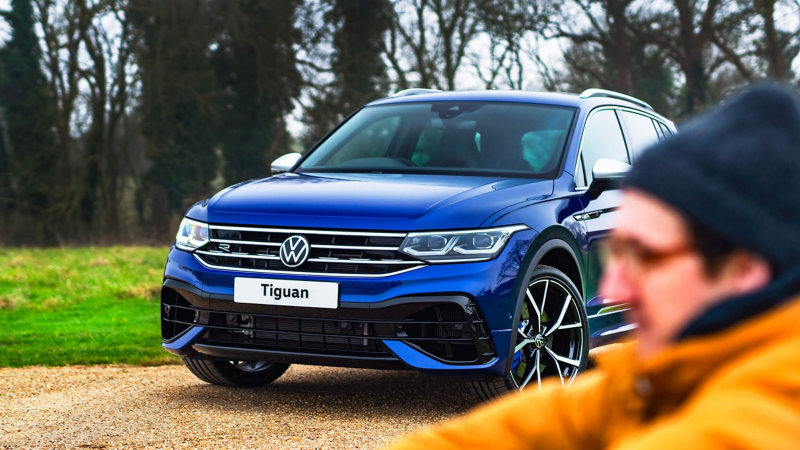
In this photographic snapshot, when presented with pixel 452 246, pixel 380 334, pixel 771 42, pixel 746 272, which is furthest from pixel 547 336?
pixel 771 42

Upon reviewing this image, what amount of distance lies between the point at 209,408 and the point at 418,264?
1.55 m

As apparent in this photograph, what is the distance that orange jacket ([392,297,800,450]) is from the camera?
2.74ft

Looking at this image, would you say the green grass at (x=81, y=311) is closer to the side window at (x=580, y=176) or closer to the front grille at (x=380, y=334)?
the front grille at (x=380, y=334)

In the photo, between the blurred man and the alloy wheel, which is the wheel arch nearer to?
the alloy wheel

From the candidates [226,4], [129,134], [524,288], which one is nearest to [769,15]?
[226,4]

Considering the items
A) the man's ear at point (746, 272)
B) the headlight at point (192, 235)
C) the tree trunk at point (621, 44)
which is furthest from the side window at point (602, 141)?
the tree trunk at point (621, 44)

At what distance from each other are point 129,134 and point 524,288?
2026cm

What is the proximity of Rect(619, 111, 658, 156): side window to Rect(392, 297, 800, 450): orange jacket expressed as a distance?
5.52 metres

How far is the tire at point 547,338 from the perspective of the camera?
494cm

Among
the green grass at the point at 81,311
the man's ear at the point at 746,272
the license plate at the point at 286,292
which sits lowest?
the green grass at the point at 81,311

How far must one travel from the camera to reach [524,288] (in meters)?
4.85

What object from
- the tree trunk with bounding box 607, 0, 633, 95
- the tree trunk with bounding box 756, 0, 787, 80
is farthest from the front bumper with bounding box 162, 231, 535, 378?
the tree trunk with bounding box 607, 0, 633, 95

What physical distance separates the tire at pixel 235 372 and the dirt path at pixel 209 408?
68mm

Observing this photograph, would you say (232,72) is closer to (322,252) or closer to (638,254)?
(322,252)
